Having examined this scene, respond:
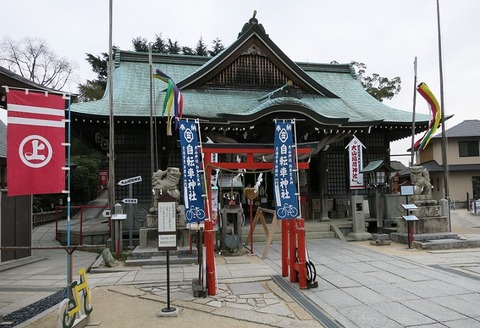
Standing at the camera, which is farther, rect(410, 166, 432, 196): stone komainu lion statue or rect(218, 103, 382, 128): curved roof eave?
rect(218, 103, 382, 128): curved roof eave

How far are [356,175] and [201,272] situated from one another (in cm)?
884

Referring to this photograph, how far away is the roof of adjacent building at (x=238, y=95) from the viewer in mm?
12969

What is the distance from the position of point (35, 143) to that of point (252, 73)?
43.7ft

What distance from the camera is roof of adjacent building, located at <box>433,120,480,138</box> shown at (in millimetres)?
28703

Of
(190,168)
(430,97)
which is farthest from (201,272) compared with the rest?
(430,97)

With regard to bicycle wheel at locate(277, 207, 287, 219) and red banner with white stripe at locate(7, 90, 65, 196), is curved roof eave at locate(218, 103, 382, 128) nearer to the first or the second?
bicycle wheel at locate(277, 207, 287, 219)

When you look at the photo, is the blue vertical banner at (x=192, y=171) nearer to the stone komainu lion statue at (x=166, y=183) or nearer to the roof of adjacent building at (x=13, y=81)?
the roof of adjacent building at (x=13, y=81)

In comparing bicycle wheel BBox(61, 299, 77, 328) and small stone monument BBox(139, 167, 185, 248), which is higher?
small stone monument BBox(139, 167, 185, 248)

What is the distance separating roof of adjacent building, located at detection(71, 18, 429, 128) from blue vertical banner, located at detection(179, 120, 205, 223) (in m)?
5.90

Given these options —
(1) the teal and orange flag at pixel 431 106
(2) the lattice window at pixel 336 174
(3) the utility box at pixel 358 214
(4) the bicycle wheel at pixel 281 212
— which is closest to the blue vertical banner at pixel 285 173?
(4) the bicycle wheel at pixel 281 212

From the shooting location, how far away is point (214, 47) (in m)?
38.5

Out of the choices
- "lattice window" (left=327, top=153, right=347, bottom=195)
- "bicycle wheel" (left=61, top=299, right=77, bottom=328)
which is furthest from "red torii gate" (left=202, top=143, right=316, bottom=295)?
"lattice window" (left=327, top=153, right=347, bottom=195)

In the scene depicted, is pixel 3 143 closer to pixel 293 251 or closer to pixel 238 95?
pixel 293 251

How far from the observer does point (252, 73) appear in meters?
16.7
